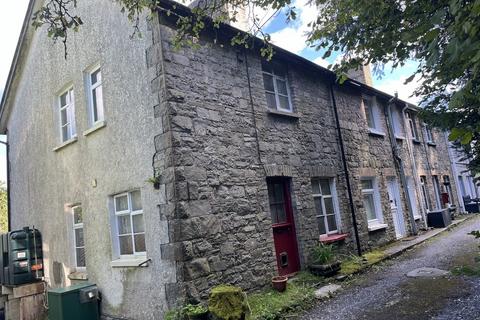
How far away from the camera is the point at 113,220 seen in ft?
25.8

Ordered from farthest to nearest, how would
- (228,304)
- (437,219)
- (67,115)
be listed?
(437,219) < (67,115) < (228,304)

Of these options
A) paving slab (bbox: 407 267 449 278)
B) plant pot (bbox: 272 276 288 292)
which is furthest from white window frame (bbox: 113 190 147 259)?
paving slab (bbox: 407 267 449 278)

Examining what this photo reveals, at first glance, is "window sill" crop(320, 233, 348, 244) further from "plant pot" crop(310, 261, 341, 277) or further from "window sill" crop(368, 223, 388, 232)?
"window sill" crop(368, 223, 388, 232)

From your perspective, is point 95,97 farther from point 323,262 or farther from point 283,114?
point 323,262

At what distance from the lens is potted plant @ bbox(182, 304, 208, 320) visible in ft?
18.6

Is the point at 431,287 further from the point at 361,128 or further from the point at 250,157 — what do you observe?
the point at 361,128

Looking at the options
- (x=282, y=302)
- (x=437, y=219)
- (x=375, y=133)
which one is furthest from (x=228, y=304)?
(x=437, y=219)

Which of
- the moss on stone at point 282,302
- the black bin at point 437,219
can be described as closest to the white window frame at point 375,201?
the black bin at point 437,219

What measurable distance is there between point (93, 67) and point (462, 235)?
40.0ft

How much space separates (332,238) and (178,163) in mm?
4796

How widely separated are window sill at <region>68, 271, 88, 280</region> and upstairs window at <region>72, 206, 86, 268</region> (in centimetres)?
23

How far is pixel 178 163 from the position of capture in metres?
6.39

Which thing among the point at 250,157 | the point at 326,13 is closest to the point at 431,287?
the point at 250,157

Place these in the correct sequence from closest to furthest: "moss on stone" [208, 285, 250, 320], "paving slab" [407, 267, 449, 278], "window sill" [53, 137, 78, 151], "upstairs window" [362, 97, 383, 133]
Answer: "moss on stone" [208, 285, 250, 320] → "paving slab" [407, 267, 449, 278] → "window sill" [53, 137, 78, 151] → "upstairs window" [362, 97, 383, 133]
